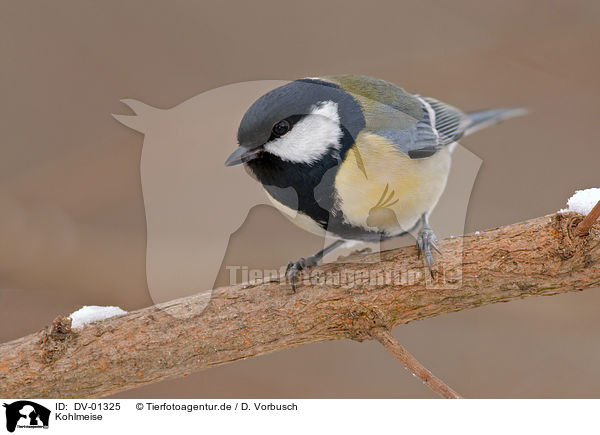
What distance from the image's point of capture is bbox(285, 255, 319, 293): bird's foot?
5.76 ft

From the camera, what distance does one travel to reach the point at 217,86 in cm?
291

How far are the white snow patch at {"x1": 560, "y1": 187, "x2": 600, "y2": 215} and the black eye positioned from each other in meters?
0.76

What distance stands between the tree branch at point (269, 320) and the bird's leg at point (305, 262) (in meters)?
0.10

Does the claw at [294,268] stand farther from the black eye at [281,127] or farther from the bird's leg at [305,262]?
the black eye at [281,127]

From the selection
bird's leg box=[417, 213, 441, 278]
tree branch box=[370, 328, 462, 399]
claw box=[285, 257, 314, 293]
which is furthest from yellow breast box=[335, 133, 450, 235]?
tree branch box=[370, 328, 462, 399]

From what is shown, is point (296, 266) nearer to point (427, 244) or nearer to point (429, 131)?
point (427, 244)

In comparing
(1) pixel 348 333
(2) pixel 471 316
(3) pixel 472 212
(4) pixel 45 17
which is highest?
(4) pixel 45 17

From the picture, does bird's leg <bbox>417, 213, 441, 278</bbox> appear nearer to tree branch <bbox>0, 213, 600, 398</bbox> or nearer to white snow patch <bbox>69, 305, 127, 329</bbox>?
tree branch <bbox>0, 213, 600, 398</bbox>

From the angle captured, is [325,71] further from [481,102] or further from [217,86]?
[481,102]

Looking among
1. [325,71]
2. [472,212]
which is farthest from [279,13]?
[472,212]

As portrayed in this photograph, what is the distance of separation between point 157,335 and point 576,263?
1.11 meters

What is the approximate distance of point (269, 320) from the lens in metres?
1.65

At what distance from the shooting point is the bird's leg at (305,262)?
5.82ft
